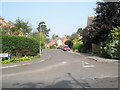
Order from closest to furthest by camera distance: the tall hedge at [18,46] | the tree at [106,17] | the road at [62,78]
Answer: the road at [62,78]
the tree at [106,17]
the tall hedge at [18,46]

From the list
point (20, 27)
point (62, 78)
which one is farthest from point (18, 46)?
point (20, 27)

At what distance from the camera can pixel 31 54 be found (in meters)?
17.3

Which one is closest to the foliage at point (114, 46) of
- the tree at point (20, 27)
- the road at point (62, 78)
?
the road at point (62, 78)

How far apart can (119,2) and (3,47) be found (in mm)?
14040

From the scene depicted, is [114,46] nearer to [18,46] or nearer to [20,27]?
[18,46]

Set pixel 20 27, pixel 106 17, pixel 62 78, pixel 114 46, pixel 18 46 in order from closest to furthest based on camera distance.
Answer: pixel 62 78
pixel 114 46
pixel 106 17
pixel 18 46
pixel 20 27

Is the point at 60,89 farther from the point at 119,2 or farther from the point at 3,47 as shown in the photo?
the point at 119,2

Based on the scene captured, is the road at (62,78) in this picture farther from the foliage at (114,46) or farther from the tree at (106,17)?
the tree at (106,17)

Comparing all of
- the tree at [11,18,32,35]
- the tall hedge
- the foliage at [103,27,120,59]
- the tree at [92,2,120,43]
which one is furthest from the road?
the tree at [11,18,32,35]

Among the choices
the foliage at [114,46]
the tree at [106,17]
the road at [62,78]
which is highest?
the tree at [106,17]

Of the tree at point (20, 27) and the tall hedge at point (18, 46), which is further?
the tree at point (20, 27)

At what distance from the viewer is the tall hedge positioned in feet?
46.4

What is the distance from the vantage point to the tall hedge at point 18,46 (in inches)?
557

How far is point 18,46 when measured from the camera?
15.3 meters
